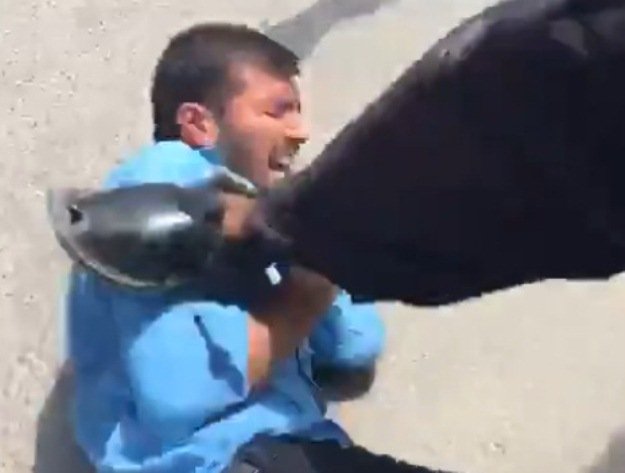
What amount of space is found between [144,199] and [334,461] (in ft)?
0.90

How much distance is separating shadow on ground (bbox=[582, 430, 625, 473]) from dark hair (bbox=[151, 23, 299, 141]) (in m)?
0.46

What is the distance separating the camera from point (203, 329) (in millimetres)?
1254

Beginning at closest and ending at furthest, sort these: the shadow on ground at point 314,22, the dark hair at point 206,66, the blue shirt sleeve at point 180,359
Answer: the blue shirt sleeve at point 180,359, the dark hair at point 206,66, the shadow on ground at point 314,22

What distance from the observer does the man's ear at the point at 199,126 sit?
52.6 inches

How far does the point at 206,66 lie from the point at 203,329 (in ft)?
0.81

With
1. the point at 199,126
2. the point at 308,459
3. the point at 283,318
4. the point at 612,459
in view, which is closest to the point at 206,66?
the point at 199,126

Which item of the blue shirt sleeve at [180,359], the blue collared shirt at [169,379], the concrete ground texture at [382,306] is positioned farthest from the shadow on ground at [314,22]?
the blue shirt sleeve at [180,359]

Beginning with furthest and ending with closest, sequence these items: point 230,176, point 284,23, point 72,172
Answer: point 284,23 < point 72,172 < point 230,176

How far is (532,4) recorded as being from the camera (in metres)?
0.89

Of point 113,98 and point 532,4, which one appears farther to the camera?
point 113,98

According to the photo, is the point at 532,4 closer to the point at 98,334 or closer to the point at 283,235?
the point at 283,235

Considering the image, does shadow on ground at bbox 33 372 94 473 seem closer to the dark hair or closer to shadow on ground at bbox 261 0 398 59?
the dark hair

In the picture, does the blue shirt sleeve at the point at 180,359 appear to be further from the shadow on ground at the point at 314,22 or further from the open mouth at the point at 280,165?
the shadow on ground at the point at 314,22

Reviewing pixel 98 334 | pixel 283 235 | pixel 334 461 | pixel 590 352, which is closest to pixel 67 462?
pixel 98 334
